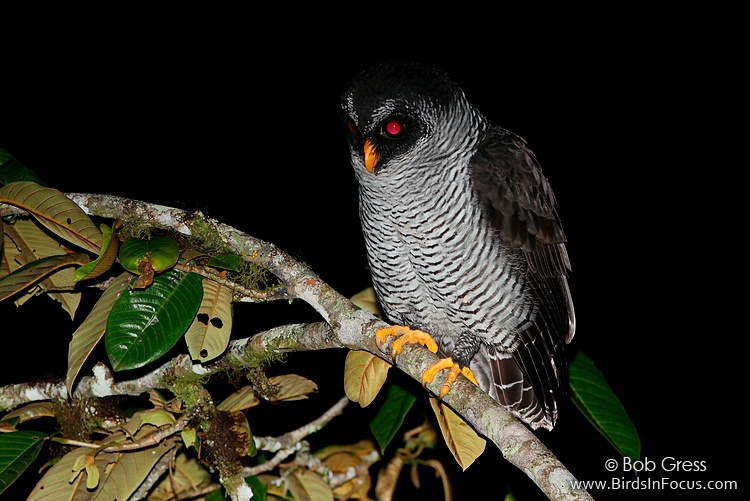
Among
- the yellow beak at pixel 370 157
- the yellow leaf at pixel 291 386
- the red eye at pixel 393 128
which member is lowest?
the yellow leaf at pixel 291 386

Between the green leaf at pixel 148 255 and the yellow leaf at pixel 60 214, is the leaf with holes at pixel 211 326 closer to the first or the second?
the green leaf at pixel 148 255

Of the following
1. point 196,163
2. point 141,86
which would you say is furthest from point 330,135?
point 141,86

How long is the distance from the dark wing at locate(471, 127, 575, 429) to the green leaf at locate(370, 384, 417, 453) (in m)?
0.47

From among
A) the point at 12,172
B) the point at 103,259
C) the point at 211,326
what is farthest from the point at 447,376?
the point at 12,172

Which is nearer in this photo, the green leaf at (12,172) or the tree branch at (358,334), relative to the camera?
the tree branch at (358,334)

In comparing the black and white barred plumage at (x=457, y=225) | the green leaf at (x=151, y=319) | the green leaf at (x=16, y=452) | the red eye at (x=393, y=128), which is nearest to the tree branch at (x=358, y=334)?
the green leaf at (x=151, y=319)

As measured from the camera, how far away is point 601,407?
2.44m

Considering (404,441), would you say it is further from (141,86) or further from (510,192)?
(141,86)

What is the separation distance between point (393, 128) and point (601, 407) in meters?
1.30

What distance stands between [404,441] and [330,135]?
4.53m

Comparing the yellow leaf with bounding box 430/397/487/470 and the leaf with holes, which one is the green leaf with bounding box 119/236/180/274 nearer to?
the leaf with holes

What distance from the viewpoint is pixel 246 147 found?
6.14 metres

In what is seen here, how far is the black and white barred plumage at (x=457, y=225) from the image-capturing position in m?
2.31

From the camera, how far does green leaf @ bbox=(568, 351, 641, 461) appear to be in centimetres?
229
